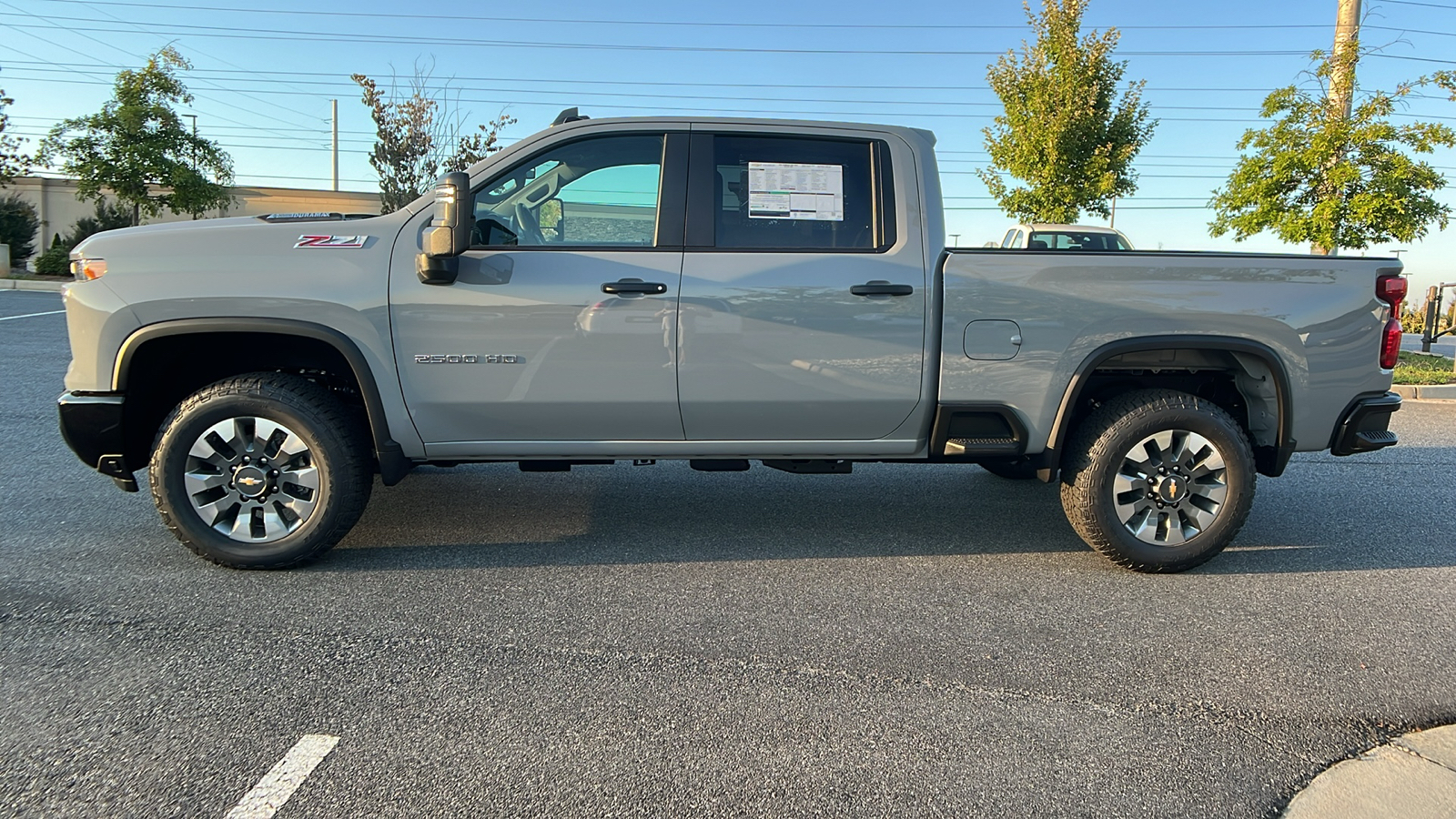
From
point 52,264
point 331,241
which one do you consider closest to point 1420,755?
point 331,241

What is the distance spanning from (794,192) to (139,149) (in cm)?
2894

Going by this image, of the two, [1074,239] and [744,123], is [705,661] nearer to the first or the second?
[744,123]

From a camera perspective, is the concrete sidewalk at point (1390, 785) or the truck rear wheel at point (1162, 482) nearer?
the concrete sidewalk at point (1390, 785)

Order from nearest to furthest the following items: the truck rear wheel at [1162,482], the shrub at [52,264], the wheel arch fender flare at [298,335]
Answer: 1. the wheel arch fender flare at [298,335]
2. the truck rear wheel at [1162,482]
3. the shrub at [52,264]

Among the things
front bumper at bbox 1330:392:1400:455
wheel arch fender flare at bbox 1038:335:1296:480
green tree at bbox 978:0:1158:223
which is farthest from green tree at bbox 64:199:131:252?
front bumper at bbox 1330:392:1400:455

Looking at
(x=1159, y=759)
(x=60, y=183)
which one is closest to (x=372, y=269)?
(x=1159, y=759)

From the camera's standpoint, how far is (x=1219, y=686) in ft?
10.4

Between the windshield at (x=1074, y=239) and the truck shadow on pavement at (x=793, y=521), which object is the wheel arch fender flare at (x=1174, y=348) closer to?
the truck shadow on pavement at (x=793, y=521)

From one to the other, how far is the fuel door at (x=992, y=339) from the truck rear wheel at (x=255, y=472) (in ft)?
9.08

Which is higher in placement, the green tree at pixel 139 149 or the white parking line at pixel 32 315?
the green tree at pixel 139 149

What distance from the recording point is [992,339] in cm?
414

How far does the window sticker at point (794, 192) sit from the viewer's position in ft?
13.8


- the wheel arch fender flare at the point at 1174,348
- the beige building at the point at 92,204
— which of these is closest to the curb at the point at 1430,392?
the wheel arch fender flare at the point at 1174,348

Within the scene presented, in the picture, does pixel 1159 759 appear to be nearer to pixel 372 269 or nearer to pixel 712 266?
pixel 712 266
